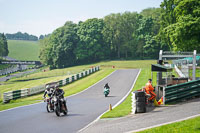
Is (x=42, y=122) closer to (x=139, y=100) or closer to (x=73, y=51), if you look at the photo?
(x=139, y=100)

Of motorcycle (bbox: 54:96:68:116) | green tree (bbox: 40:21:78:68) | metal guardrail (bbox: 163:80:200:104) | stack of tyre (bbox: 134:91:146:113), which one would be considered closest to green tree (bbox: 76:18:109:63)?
green tree (bbox: 40:21:78:68)

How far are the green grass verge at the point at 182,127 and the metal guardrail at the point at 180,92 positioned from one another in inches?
195

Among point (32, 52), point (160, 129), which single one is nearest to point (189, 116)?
point (160, 129)

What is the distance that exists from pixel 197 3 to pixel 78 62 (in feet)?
241

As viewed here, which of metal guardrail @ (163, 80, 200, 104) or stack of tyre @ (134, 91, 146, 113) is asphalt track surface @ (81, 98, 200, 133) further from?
metal guardrail @ (163, 80, 200, 104)

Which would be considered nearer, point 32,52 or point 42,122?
point 42,122

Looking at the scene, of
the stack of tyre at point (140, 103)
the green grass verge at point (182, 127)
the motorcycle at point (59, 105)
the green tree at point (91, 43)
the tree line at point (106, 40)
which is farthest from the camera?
the green tree at point (91, 43)

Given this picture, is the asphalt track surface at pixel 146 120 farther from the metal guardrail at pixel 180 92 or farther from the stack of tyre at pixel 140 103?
the metal guardrail at pixel 180 92

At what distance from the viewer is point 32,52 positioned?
200 meters

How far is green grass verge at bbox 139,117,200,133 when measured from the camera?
9.57m

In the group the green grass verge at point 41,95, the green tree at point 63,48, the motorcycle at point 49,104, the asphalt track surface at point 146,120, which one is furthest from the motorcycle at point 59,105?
the green tree at point 63,48

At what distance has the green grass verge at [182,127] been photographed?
9.57 m

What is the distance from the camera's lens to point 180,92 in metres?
16.1

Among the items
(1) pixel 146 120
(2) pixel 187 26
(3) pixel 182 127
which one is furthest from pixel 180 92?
(2) pixel 187 26
